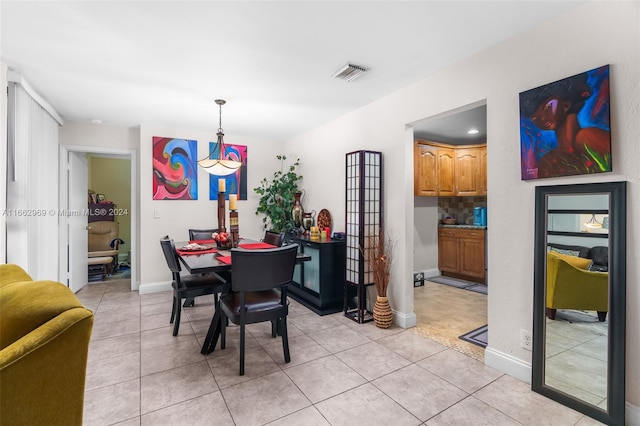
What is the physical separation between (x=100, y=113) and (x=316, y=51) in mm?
3144

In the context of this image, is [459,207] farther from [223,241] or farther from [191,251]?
[191,251]

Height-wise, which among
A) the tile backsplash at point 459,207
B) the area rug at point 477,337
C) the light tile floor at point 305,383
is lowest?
the light tile floor at point 305,383

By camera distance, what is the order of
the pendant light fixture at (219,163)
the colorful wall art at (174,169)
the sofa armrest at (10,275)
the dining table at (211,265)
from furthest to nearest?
the colorful wall art at (174,169), the pendant light fixture at (219,163), the dining table at (211,265), the sofa armrest at (10,275)

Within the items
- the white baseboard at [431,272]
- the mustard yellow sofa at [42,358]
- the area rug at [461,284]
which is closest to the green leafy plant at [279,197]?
the white baseboard at [431,272]

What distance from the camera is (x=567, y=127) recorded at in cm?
185

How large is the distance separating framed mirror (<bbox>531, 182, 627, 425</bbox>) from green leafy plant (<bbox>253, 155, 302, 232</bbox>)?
3.26m

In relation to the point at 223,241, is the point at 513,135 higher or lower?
higher

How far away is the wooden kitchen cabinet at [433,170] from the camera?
4773 mm

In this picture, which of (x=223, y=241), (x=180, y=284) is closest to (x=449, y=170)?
(x=223, y=241)

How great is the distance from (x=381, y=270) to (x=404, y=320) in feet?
1.80

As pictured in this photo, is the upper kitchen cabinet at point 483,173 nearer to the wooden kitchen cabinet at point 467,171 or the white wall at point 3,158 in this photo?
the wooden kitchen cabinet at point 467,171

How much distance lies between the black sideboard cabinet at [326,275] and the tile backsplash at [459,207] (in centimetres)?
273

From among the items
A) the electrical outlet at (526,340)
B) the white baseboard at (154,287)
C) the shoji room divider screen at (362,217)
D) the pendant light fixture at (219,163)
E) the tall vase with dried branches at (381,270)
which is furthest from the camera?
the white baseboard at (154,287)

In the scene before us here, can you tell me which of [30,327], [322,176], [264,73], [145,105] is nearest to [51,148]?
[145,105]
